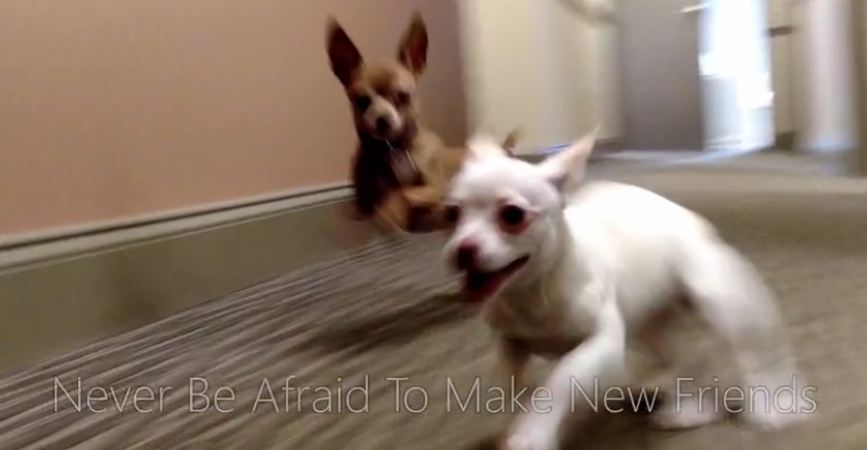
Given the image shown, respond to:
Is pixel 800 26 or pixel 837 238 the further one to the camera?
pixel 800 26

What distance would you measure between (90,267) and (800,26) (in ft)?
13.2

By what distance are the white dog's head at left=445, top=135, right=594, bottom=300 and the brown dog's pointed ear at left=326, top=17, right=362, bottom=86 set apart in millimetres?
831

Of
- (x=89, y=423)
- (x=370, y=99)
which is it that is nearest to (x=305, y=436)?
(x=89, y=423)

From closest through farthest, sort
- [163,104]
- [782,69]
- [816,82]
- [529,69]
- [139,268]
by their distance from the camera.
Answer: [139,268], [163,104], [529,69], [816,82], [782,69]

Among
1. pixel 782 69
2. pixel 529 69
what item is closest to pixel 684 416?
pixel 529 69

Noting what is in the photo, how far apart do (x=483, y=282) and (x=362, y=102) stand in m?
0.89

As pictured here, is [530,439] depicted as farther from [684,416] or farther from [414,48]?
[414,48]

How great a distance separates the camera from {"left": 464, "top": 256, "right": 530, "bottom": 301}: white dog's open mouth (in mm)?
796

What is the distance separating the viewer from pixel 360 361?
48.7 inches

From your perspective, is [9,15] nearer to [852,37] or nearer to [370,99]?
[370,99]

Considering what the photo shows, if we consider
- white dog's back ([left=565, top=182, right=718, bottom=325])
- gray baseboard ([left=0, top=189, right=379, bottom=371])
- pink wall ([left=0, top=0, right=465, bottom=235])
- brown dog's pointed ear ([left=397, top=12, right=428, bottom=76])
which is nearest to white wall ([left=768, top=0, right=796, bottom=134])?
pink wall ([left=0, top=0, right=465, bottom=235])

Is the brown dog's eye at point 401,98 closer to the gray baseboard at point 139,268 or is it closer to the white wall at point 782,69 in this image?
the gray baseboard at point 139,268

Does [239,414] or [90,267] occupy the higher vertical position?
[90,267]

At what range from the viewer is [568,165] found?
33.4 inches
